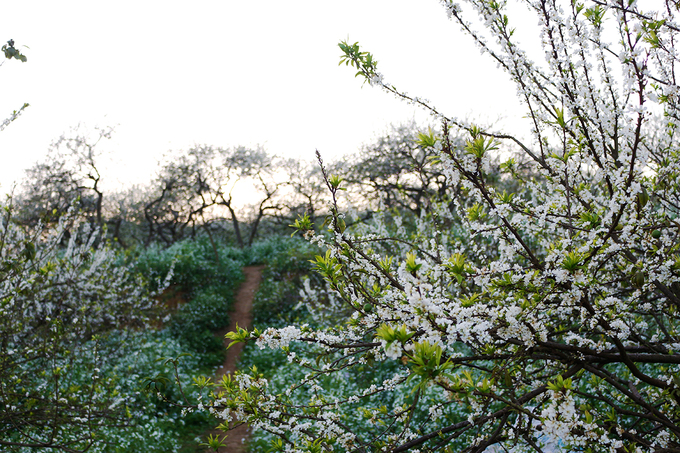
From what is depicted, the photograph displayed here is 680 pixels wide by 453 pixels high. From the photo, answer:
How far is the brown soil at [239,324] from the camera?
6.58m

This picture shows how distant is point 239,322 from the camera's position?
534 inches

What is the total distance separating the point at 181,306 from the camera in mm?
12914

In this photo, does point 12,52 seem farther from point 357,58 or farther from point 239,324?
point 239,324

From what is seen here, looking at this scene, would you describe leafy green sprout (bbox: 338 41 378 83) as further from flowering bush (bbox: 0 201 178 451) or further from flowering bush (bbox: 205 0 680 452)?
flowering bush (bbox: 0 201 178 451)

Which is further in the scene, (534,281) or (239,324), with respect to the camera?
(239,324)

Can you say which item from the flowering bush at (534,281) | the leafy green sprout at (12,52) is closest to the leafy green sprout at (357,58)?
the flowering bush at (534,281)

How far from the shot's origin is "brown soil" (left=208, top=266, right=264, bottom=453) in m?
6.58

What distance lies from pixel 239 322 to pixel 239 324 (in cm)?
27

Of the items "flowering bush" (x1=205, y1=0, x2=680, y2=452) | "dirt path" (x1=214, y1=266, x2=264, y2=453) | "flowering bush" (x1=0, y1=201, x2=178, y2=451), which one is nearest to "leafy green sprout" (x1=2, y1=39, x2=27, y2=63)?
"flowering bush" (x1=0, y1=201, x2=178, y2=451)

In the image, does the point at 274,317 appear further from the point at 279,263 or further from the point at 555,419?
the point at 555,419

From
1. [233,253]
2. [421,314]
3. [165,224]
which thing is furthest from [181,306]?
[165,224]

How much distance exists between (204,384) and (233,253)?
715 inches

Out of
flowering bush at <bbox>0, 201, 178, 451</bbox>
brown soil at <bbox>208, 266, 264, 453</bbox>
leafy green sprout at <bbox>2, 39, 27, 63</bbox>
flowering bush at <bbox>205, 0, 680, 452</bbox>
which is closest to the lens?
flowering bush at <bbox>205, 0, 680, 452</bbox>

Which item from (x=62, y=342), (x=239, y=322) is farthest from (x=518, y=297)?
(x=239, y=322)
